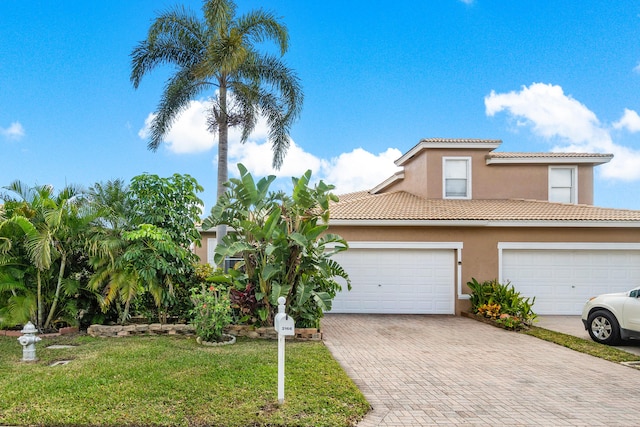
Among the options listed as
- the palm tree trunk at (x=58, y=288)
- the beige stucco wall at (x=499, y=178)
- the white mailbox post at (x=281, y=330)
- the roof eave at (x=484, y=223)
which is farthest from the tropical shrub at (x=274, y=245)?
the beige stucco wall at (x=499, y=178)

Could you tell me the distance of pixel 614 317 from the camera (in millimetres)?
8742

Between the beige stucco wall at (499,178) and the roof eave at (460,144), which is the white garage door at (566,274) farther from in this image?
the roof eave at (460,144)

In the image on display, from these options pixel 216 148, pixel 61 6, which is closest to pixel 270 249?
pixel 216 148

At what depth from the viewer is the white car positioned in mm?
8422

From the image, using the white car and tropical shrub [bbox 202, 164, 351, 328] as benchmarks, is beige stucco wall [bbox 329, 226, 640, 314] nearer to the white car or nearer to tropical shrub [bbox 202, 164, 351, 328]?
the white car

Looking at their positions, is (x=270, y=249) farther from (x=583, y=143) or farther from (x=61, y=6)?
(x=583, y=143)

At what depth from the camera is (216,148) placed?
50.9 ft

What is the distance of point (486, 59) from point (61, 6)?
46.4ft

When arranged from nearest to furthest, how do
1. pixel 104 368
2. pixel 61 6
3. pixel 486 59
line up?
pixel 104 368, pixel 61 6, pixel 486 59

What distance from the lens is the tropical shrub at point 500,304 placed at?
35.3ft

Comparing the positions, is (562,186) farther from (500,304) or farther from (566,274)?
(500,304)

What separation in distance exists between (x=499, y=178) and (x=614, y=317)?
8.58 meters

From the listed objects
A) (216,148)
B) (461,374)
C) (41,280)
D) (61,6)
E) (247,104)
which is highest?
(61,6)

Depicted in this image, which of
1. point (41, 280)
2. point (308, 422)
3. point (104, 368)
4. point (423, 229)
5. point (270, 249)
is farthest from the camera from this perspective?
point (423, 229)
